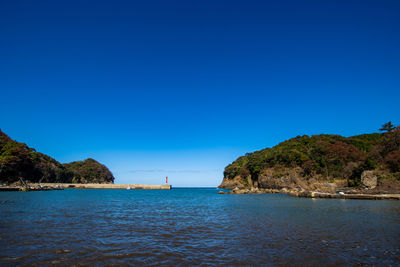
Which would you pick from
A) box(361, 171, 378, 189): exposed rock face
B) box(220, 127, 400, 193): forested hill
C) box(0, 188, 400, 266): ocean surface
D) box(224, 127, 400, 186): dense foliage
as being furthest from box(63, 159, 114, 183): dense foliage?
box(0, 188, 400, 266): ocean surface

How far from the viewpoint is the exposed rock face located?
53487 mm

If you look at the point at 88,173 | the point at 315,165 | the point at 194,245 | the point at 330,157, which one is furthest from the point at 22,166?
the point at 330,157

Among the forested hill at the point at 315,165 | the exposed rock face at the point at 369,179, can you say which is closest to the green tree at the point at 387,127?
the forested hill at the point at 315,165

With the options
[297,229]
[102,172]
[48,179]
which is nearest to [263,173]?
[297,229]

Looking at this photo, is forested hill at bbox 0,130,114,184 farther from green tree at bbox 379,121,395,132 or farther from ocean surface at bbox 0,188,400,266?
green tree at bbox 379,121,395,132

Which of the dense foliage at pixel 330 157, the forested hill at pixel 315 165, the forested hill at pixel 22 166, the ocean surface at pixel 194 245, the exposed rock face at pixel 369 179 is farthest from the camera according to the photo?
the forested hill at pixel 22 166

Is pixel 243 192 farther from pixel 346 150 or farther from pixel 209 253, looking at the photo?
pixel 209 253

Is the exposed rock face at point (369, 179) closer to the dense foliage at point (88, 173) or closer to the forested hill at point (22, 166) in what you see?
the forested hill at point (22, 166)

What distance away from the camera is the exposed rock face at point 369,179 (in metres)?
53.5

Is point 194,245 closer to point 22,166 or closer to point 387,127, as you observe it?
point 387,127

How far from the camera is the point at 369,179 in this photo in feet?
180

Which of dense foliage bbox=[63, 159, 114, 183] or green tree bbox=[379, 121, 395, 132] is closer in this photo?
green tree bbox=[379, 121, 395, 132]

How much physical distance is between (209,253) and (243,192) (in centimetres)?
6804

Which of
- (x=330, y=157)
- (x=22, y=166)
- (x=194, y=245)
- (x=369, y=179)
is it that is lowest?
(x=194, y=245)
